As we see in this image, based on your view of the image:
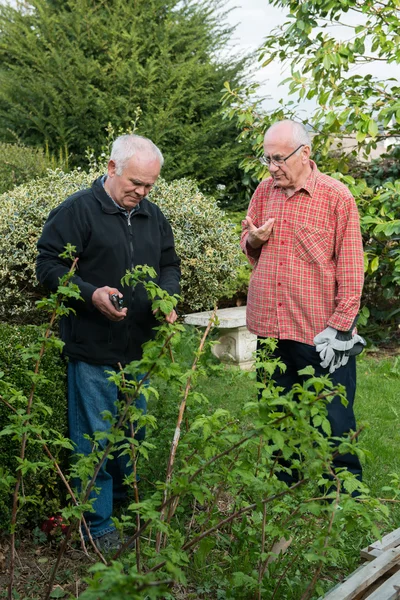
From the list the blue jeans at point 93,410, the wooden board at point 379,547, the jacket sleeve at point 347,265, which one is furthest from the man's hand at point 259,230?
the wooden board at point 379,547

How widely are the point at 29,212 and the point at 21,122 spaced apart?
13.4ft

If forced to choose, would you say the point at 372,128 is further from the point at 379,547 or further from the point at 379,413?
the point at 379,547

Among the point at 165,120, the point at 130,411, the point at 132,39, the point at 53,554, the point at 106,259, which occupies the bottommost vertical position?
the point at 53,554

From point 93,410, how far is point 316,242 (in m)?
1.34

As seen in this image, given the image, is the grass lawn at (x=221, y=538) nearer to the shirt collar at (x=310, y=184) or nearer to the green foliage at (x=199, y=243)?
the shirt collar at (x=310, y=184)

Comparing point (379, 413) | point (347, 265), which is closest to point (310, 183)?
point (347, 265)

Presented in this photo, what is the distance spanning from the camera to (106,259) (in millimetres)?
3260

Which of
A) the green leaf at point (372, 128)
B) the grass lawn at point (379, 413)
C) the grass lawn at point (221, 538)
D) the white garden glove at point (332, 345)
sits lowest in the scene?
the grass lawn at point (379, 413)

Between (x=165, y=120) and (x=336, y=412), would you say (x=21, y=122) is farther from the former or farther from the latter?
(x=336, y=412)

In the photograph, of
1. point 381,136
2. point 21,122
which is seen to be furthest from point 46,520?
point 21,122

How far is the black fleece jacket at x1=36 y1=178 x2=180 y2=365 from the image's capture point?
3211 millimetres

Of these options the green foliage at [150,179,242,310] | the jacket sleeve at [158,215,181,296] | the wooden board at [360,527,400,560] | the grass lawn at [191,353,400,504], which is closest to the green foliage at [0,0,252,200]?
the green foliage at [150,179,242,310]

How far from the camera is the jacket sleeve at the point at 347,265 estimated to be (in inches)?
132

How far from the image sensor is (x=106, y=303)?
118 inches
